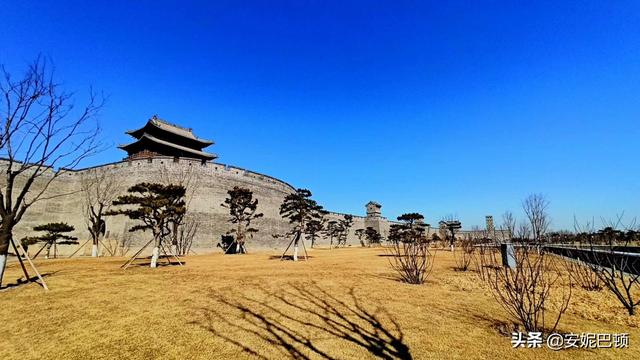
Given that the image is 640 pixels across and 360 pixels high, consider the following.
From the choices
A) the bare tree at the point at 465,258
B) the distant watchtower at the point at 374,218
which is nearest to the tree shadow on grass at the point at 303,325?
the bare tree at the point at 465,258

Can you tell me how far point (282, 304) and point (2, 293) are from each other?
18.5 ft

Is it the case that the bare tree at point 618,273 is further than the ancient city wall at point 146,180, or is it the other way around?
the ancient city wall at point 146,180

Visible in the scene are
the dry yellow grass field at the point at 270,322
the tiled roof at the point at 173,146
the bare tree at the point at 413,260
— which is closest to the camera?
the dry yellow grass field at the point at 270,322

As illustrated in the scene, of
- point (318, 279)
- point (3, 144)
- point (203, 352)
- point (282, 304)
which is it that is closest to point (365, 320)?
point (282, 304)

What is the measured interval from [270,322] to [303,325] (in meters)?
0.47

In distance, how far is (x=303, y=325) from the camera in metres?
3.80

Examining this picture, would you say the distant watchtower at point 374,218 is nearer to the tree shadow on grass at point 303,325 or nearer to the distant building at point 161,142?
the distant building at point 161,142

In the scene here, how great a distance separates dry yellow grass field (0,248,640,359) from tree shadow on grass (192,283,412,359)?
1 centimetres

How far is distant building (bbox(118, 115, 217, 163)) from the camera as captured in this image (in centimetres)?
2497

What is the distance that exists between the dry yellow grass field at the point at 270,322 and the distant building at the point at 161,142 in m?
20.3

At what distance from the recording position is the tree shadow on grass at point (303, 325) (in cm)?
313

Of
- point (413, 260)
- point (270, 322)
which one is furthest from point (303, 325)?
point (413, 260)

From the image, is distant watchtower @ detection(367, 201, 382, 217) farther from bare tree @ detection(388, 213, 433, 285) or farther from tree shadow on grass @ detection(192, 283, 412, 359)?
tree shadow on grass @ detection(192, 283, 412, 359)

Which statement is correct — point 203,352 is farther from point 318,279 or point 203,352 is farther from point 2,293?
point 2,293
